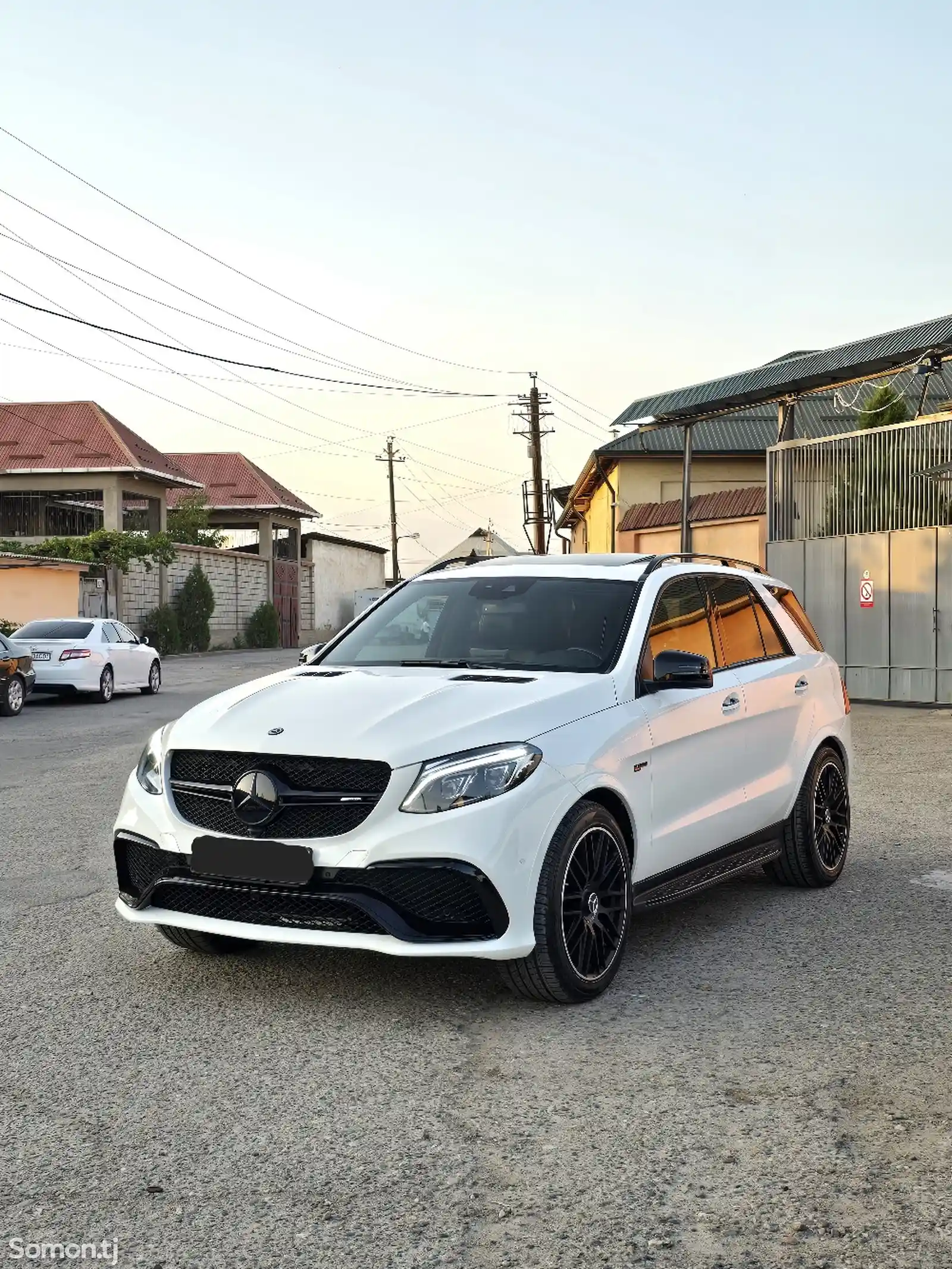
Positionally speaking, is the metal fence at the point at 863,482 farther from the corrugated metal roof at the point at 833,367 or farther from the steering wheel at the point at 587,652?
the steering wheel at the point at 587,652

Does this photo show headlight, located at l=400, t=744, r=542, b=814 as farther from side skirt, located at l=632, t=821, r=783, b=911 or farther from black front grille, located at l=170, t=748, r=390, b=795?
side skirt, located at l=632, t=821, r=783, b=911

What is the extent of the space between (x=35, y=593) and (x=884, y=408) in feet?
74.3

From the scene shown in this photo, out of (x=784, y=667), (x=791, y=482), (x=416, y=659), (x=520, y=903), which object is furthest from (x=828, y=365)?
(x=520, y=903)

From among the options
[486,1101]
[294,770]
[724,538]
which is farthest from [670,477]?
[486,1101]

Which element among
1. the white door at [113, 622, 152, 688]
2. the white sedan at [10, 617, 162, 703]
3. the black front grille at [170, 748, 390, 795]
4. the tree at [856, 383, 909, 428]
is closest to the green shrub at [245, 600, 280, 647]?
the white door at [113, 622, 152, 688]

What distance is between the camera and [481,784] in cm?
491

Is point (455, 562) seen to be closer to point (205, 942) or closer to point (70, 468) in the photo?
point (205, 942)

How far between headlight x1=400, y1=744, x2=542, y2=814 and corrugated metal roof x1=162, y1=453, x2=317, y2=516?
59.0 metres

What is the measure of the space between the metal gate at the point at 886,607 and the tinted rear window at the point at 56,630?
11.5 m

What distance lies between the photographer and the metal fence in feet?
64.3

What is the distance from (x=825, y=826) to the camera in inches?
290

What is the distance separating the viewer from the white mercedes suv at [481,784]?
4.86 m

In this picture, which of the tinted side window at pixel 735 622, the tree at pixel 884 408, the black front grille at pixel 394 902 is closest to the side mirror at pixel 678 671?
the tinted side window at pixel 735 622

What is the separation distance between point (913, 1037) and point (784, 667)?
273 centimetres
